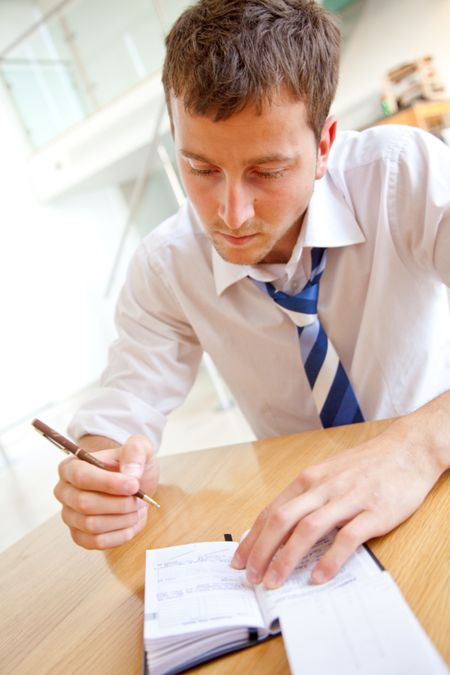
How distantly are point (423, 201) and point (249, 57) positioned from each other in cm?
40

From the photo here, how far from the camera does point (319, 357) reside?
1146mm

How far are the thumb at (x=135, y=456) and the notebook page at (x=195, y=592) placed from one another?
0.15 metres

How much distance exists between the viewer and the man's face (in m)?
0.90

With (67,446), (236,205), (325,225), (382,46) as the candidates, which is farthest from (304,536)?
(382,46)

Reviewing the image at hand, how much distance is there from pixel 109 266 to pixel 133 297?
18.8 feet

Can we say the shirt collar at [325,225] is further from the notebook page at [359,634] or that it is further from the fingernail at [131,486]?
the notebook page at [359,634]

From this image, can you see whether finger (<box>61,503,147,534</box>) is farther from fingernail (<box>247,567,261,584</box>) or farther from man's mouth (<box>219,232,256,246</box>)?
man's mouth (<box>219,232,256,246</box>)

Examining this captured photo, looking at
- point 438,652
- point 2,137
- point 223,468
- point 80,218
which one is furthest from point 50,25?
point 438,652

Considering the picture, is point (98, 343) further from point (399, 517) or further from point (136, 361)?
point (399, 517)

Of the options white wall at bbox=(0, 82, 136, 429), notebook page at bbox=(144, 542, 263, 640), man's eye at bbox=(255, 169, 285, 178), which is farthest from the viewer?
white wall at bbox=(0, 82, 136, 429)

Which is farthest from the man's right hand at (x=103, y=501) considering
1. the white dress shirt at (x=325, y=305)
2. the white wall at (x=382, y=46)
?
the white wall at (x=382, y=46)

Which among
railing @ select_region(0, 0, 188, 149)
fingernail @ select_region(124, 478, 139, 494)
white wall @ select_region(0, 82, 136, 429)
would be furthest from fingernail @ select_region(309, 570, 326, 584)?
white wall @ select_region(0, 82, 136, 429)

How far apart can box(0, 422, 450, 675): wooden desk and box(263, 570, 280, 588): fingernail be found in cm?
6

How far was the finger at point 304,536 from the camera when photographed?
0.61 m
